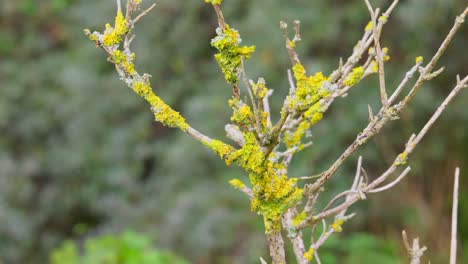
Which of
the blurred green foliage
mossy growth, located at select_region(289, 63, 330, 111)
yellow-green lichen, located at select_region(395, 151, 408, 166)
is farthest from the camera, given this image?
the blurred green foliage

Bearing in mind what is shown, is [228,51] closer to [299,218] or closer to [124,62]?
[124,62]

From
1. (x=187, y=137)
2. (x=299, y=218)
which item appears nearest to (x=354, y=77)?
(x=299, y=218)

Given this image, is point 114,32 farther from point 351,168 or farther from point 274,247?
point 351,168

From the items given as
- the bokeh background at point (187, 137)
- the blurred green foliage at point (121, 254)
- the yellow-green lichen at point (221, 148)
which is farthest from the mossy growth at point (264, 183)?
the bokeh background at point (187, 137)

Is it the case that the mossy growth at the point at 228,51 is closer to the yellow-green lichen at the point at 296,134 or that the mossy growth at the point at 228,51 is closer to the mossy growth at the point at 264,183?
the mossy growth at the point at 264,183

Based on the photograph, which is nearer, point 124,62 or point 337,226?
point 124,62

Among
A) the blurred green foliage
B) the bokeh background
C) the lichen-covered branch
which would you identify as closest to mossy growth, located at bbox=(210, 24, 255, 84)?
the lichen-covered branch

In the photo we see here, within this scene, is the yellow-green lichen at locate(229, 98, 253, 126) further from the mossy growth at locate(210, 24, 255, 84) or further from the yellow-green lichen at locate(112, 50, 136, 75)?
the yellow-green lichen at locate(112, 50, 136, 75)
